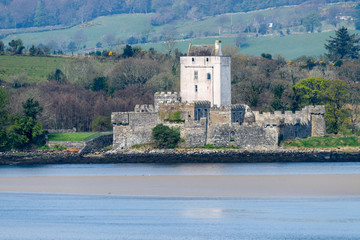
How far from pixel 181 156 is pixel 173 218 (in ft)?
70.4

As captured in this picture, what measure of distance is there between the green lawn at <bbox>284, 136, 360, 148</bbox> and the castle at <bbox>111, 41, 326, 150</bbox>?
36.6 inches

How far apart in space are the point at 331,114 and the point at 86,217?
3175cm

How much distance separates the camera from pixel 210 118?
60.0 m

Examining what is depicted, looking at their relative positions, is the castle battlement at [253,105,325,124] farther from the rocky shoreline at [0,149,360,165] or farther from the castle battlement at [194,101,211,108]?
the rocky shoreline at [0,149,360,165]

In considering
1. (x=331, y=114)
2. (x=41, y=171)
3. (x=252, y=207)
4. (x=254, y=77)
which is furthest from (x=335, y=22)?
(x=252, y=207)

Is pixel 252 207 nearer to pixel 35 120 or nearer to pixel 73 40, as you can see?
pixel 35 120

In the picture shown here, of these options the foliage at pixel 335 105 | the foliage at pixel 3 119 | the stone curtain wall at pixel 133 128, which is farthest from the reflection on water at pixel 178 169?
the foliage at pixel 335 105

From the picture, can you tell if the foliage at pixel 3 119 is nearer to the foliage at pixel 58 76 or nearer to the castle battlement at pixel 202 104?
the castle battlement at pixel 202 104

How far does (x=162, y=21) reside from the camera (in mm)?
178375

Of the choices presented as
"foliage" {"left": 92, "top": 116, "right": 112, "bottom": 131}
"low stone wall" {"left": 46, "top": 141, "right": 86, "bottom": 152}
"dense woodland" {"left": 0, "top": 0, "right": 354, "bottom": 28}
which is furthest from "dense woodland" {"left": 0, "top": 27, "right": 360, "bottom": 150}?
"dense woodland" {"left": 0, "top": 0, "right": 354, "bottom": 28}

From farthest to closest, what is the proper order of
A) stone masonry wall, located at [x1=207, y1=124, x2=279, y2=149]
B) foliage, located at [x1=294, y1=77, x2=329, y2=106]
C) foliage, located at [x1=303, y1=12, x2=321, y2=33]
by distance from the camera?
1. foliage, located at [x1=303, y1=12, x2=321, y2=33]
2. foliage, located at [x1=294, y1=77, x2=329, y2=106]
3. stone masonry wall, located at [x1=207, y1=124, x2=279, y2=149]

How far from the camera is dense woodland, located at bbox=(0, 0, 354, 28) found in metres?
184

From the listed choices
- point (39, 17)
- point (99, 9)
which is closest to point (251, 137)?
point (39, 17)

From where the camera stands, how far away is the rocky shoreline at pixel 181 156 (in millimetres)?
55000
